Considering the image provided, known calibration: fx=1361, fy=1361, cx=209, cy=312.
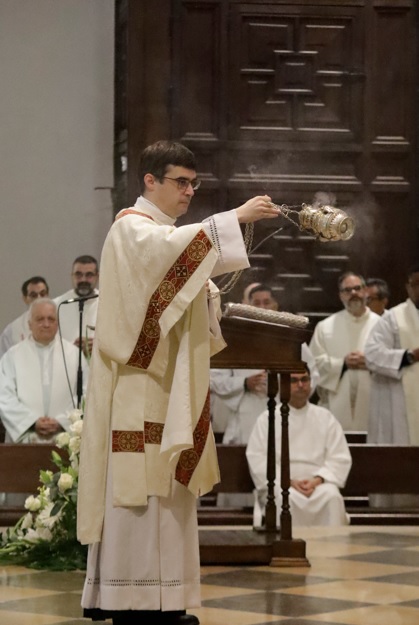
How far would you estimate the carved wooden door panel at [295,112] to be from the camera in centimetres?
1092

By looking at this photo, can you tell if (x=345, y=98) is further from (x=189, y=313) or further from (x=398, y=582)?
(x=189, y=313)

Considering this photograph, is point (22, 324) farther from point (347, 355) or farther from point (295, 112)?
point (295, 112)

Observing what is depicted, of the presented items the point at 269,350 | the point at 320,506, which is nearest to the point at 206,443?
the point at 269,350

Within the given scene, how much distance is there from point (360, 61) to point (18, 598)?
6734 millimetres

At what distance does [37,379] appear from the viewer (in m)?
9.09

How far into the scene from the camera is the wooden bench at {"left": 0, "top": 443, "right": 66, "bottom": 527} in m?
7.69

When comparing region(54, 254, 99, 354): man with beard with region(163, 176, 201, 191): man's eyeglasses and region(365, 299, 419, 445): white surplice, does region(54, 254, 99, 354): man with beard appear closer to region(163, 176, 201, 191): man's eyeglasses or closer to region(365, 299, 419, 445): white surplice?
region(365, 299, 419, 445): white surplice

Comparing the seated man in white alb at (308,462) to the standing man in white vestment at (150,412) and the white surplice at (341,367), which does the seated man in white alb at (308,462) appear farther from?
the standing man in white vestment at (150,412)

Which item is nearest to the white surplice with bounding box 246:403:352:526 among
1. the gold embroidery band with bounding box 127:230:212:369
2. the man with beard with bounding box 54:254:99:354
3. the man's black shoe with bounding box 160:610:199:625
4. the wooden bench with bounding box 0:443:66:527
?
the wooden bench with bounding box 0:443:66:527

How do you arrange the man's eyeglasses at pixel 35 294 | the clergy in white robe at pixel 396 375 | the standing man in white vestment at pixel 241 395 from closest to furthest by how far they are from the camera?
the standing man in white vestment at pixel 241 395 < the clergy in white robe at pixel 396 375 < the man's eyeglasses at pixel 35 294

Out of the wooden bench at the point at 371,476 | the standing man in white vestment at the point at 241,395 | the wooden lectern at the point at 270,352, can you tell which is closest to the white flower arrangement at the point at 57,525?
the wooden lectern at the point at 270,352

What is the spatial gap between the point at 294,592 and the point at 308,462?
108 inches

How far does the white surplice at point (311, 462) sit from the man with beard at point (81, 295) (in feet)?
5.06

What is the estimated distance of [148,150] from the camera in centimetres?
460
